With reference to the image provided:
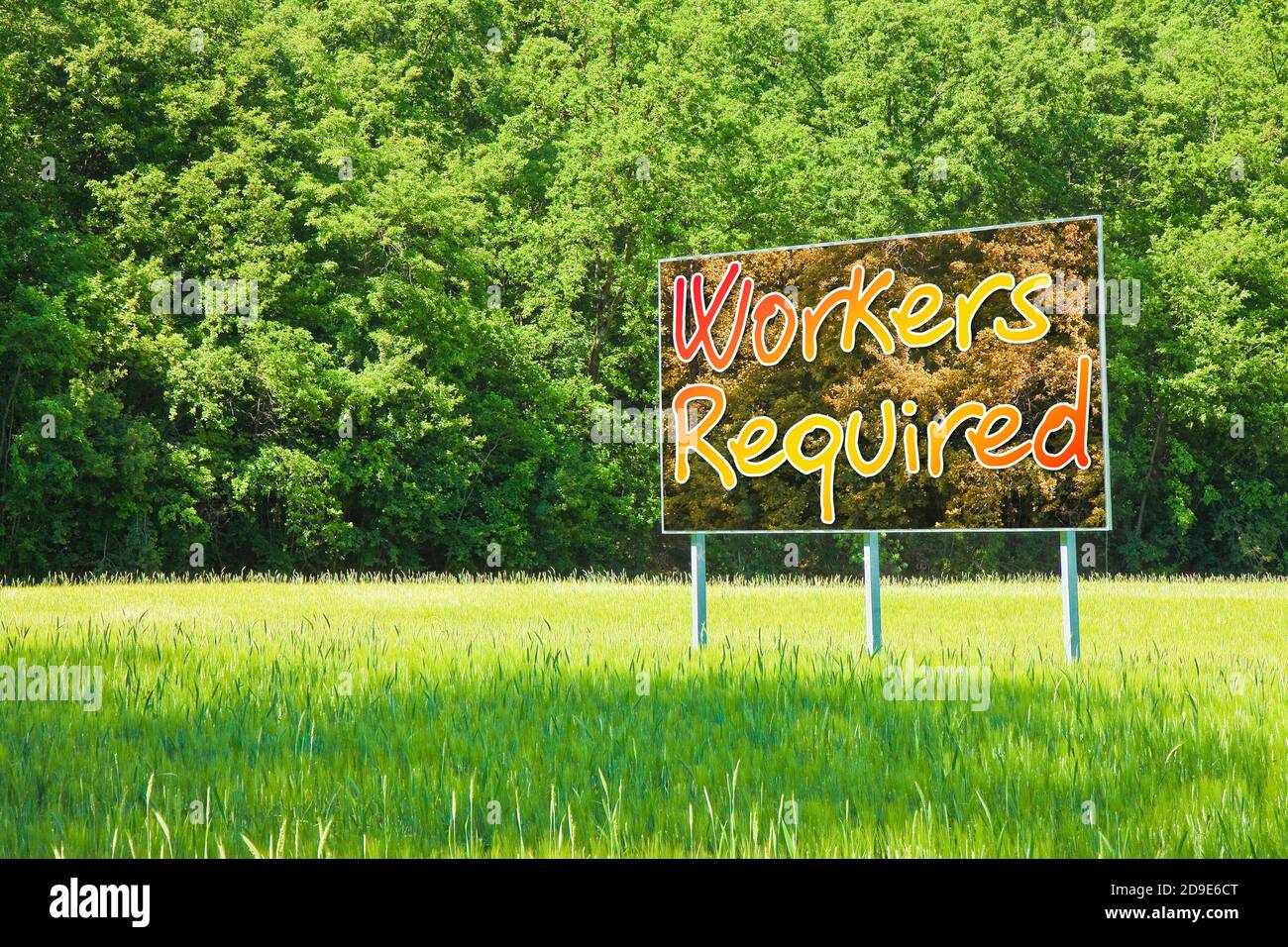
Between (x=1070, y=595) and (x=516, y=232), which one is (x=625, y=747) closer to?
(x=1070, y=595)

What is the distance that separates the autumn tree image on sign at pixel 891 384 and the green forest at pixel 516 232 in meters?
19.0

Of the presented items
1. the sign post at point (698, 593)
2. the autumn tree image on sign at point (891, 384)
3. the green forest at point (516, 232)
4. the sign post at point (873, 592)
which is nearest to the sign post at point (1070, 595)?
the autumn tree image on sign at point (891, 384)

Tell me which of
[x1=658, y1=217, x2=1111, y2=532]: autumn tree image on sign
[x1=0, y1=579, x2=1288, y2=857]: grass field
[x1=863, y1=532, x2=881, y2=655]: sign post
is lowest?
[x1=0, y1=579, x2=1288, y2=857]: grass field

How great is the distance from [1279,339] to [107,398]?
34988mm

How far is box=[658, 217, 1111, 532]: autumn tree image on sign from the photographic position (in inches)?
455

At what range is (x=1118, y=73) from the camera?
139 feet

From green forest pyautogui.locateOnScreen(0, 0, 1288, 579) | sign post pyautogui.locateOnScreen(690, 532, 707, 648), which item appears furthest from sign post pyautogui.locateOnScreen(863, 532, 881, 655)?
green forest pyautogui.locateOnScreen(0, 0, 1288, 579)

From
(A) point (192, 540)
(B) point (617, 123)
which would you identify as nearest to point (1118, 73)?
(B) point (617, 123)

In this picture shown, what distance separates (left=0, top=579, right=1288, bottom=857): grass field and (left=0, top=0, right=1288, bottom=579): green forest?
18789mm

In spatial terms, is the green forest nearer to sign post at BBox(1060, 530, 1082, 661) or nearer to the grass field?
the grass field

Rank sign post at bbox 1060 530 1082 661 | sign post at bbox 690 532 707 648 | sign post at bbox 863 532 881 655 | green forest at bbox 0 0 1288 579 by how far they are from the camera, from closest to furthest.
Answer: sign post at bbox 1060 530 1082 661 → sign post at bbox 863 532 881 655 → sign post at bbox 690 532 707 648 → green forest at bbox 0 0 1288 579
